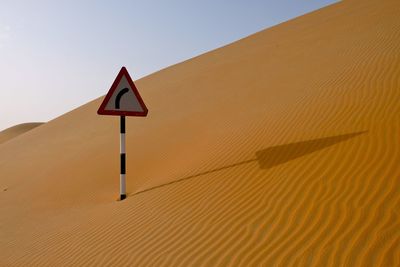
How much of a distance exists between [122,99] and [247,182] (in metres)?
2.61

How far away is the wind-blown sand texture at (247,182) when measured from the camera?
3869 millimetres

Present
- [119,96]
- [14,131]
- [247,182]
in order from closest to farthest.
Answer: [247,182] < [119,96] < [14,131]

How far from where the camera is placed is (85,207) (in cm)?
690

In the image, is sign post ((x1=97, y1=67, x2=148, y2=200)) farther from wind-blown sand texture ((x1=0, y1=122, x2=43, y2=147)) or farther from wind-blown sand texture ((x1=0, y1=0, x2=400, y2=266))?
wind-blown sand texture ((x1=0, y1=122, x2=43, y2=147))

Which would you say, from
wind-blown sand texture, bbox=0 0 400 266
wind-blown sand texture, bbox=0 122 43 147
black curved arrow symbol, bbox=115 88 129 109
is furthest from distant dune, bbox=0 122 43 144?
black curved arrow symbol, bbox=115 88 129 109

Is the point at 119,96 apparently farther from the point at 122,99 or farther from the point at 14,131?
the point at 14,131

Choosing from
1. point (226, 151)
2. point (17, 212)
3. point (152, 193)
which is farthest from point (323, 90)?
point (17, 212)

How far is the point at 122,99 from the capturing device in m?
6.55

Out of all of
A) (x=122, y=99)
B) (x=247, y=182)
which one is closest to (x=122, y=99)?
(x=122, y=99)

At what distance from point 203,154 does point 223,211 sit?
2.78m

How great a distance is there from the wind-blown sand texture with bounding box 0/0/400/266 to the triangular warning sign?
4.69 feet

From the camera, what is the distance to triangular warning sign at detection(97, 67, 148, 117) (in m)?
6.43

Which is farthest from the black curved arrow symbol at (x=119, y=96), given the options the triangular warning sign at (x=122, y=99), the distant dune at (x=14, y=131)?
the distant dune at (x=14, y=131)

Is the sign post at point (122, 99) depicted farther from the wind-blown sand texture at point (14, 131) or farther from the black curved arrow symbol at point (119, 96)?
the wind-blown sand texture at point (14, 131)
